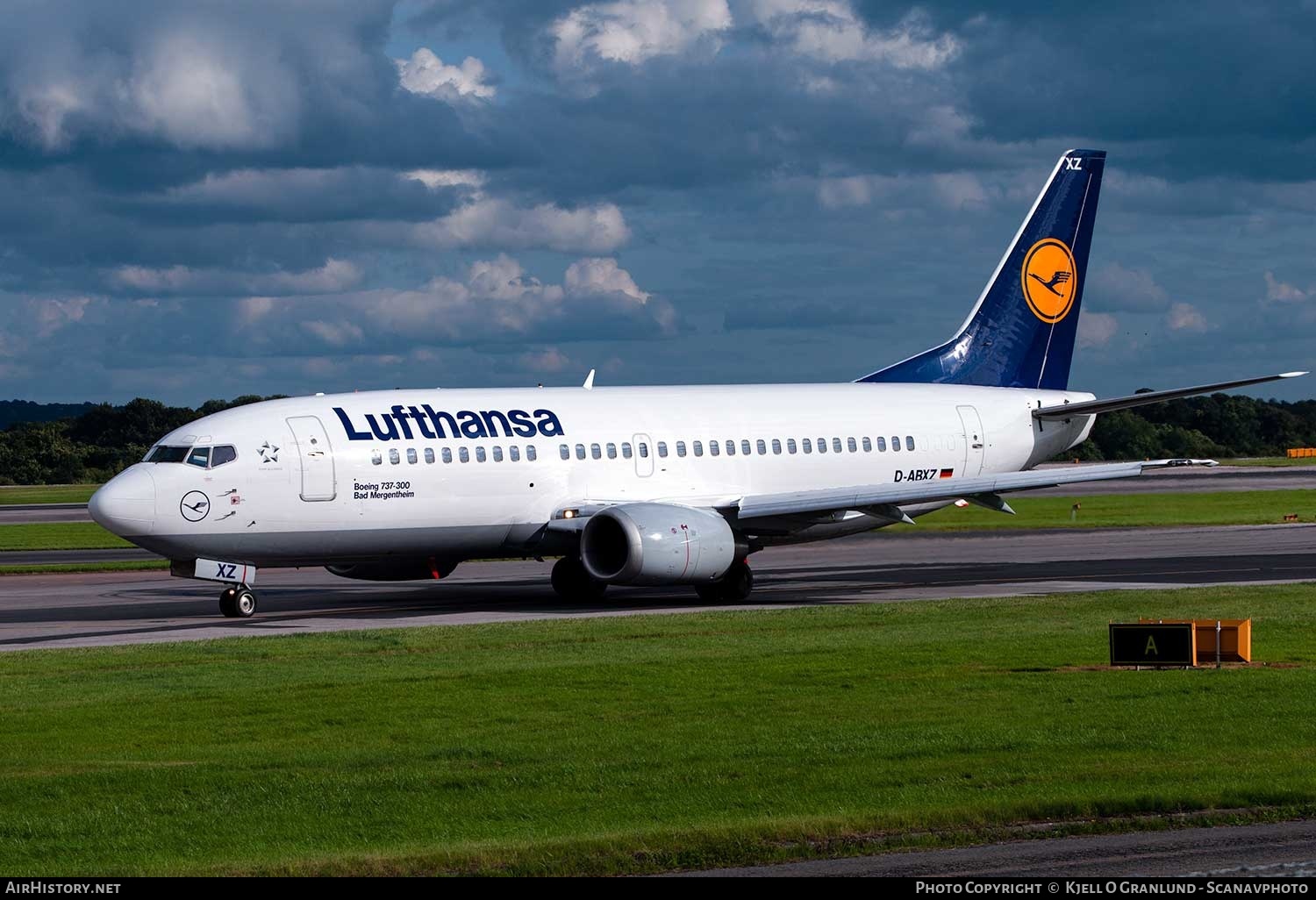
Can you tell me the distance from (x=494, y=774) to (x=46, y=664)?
1160 cm

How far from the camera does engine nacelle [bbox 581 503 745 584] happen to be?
31.9 m

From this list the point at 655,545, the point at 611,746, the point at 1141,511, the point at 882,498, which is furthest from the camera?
the point at 1141,511

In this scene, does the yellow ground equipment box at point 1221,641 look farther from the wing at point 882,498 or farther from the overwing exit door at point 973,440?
the overwing exit door at point 973,440

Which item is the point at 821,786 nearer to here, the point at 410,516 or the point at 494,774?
the point at 494,774

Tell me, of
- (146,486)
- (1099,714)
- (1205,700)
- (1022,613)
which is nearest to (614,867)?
(1099,714)

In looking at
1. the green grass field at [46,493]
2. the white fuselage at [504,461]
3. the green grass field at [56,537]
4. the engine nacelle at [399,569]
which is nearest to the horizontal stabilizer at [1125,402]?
the white fuselage at [504,461]

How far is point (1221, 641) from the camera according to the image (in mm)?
21344

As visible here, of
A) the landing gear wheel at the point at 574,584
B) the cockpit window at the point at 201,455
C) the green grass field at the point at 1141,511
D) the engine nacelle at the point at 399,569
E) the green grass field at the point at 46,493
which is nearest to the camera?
the cockpit window at the point at 201,455

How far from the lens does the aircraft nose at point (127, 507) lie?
30.2m

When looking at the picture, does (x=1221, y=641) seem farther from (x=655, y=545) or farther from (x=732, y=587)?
(x=732, y=587)

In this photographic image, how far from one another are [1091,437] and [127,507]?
131214 millimetres

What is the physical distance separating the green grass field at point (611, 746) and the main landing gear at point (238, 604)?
5.41 meters

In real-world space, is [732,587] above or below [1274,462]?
below

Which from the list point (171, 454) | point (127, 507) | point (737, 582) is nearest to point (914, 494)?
point (737, 582)
